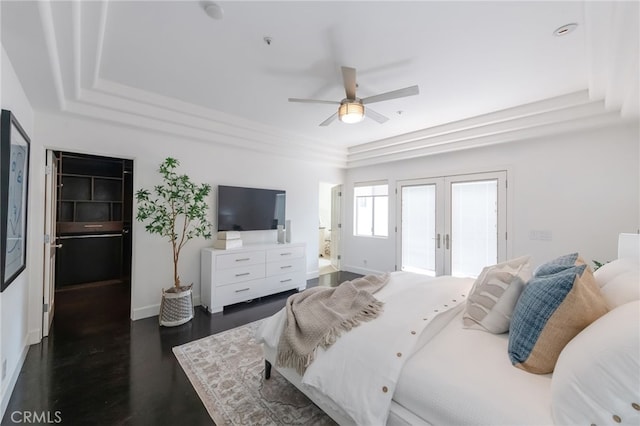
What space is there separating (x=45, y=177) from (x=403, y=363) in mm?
3848

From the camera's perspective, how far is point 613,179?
3.11 meters

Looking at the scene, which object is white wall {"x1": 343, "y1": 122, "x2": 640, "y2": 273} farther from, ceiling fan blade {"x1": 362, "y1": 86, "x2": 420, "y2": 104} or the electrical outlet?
ceiling fan blade {"x1": 362, "y1": 86, "x2": 420, "y2": 104}

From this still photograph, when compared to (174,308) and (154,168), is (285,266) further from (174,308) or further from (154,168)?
(154,168)

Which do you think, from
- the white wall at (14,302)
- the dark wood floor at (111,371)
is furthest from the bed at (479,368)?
the white wall at (14,302)

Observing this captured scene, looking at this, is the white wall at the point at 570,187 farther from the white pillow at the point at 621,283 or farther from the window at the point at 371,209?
the white pillow at the point at 621,283

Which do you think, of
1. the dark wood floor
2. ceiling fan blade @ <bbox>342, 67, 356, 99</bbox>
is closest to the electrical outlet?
ceiling fan blade @ <bbox>342, 67, 356, 99</bbox>

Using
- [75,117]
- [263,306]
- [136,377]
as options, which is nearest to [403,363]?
[136,377]

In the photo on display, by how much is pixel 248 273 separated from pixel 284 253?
0.70 metres

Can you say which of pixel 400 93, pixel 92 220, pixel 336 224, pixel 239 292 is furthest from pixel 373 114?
pixel 92 220

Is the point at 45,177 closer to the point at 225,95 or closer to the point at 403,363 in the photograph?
the point at 225,95

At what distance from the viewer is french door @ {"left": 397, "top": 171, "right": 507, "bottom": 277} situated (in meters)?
4.06

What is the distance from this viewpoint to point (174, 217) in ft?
10.8

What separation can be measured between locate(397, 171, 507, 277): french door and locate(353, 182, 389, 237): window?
1.26 ft

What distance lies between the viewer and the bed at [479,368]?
→ 0.90 metres
